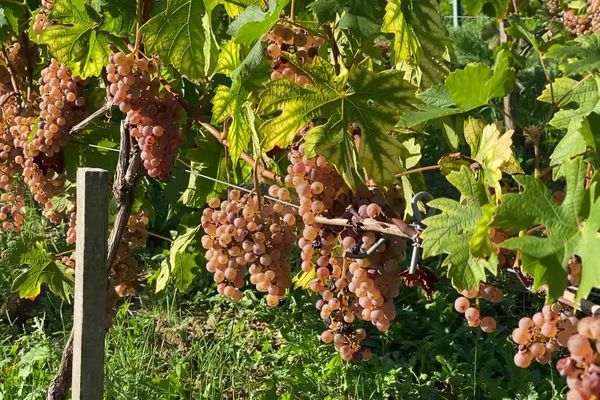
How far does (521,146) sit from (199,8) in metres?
3.95

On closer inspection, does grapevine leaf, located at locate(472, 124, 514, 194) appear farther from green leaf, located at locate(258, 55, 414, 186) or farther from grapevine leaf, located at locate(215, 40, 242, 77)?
grapevine leaf, located at locate(215, 40, 242, 77)

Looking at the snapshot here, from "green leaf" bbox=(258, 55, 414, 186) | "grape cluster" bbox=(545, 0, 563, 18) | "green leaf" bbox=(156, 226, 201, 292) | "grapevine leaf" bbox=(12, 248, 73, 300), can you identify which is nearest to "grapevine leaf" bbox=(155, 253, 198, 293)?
"green leaf" bbox=(156, 226, 201, 292)

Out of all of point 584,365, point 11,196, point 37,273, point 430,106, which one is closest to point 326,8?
point 430,106

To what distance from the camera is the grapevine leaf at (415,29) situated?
4.99 feet

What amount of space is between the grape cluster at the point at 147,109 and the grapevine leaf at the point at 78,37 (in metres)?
0.13

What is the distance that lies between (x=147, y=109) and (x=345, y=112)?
0.69 metres

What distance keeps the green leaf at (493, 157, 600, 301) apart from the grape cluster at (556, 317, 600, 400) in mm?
74

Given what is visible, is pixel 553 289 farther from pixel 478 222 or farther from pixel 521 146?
pixel 521 146

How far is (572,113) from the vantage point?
139cm

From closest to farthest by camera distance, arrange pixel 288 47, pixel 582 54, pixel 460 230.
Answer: pixel 582 54 < pixel 460 230 < pixel 288 47

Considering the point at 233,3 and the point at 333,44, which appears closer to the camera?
the point at 333,44

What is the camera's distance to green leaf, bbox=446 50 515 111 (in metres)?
1.14

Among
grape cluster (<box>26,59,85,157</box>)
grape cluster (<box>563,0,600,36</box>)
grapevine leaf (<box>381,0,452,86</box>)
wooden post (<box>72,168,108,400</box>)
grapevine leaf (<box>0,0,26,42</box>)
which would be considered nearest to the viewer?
grapevine leaf (<box>381,0,452,86</box>)

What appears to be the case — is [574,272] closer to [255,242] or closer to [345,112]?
[345,112]
